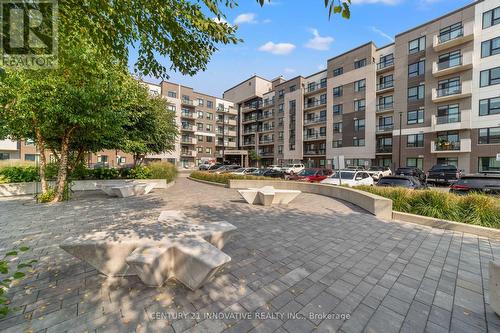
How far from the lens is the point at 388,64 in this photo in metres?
32.6

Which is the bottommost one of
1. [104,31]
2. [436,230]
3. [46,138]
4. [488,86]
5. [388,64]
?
[436,230]

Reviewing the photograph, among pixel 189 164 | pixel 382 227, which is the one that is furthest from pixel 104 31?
pixel 189 164

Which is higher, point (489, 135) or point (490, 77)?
point (490, 77)

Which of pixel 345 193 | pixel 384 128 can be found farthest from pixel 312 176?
pixel 384 128

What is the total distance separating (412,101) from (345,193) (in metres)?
27.5

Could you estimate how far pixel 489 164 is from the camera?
24.1 meters

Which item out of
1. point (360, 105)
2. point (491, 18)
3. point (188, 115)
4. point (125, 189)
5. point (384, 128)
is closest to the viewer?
point (125, 189)

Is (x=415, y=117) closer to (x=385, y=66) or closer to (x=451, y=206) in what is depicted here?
(x=385, y=66)

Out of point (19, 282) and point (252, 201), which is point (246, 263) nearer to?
point (19, 282)

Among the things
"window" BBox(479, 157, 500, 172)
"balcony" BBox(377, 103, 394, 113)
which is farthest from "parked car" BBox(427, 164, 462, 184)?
"balcony" BBox(377, 103, 394, 113)

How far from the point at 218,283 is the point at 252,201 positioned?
6522 mm

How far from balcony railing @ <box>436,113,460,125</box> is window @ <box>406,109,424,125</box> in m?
1.86

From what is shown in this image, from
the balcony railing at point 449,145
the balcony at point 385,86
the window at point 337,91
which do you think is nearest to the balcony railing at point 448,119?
the balcony railing at point 449,145

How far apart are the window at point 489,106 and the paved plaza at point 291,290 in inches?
1107
